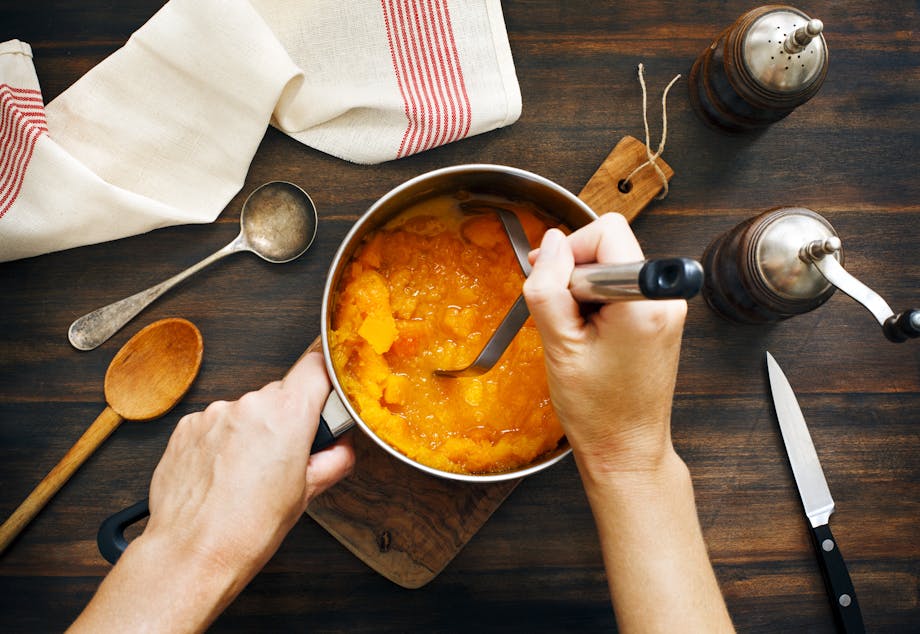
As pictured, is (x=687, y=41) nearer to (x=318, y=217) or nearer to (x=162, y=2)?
(x=318, y=217)

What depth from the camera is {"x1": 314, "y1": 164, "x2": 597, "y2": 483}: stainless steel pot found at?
95 cm

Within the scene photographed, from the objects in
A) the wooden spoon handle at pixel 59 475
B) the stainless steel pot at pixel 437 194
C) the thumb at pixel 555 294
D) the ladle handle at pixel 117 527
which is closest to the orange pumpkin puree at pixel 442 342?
the stainless steel pot at pixel 437 194

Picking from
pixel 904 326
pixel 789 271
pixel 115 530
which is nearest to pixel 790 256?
pixel 789 271

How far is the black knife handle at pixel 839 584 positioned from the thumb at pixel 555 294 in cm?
80

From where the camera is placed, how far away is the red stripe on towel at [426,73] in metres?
1.19

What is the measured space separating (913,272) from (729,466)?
55cm

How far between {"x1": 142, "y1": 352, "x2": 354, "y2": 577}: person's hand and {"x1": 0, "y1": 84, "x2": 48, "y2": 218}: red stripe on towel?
0.59 meters

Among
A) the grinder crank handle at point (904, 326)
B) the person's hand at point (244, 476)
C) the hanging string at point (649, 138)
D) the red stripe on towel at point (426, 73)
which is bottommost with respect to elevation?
the person's hand at point (244, 476)

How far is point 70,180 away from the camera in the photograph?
115 centimetres

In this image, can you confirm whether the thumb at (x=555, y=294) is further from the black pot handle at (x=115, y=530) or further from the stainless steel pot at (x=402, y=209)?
the black pot handle at (x=115, y=530)

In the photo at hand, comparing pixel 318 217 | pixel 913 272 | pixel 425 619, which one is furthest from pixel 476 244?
pixel 913 272

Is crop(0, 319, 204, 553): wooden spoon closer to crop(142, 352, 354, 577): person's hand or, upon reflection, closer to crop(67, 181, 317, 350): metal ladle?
crop(67, 181, 317, 350): metal ladle

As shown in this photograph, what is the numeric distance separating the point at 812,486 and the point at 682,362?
348 mm

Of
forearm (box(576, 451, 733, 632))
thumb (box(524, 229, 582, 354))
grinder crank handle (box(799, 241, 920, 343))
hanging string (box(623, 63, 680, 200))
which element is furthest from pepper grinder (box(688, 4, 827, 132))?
forearm (box(576, 451, 733, 632))
